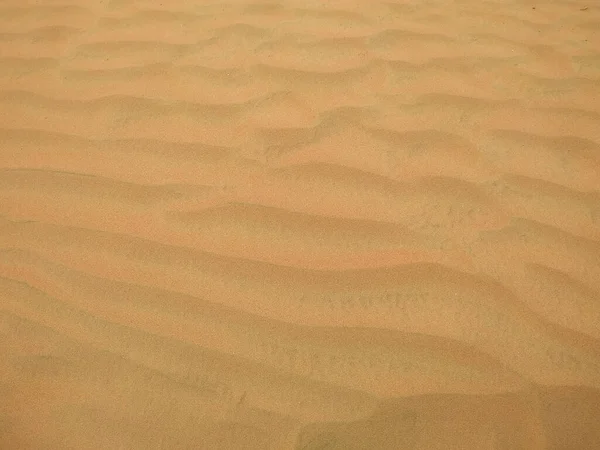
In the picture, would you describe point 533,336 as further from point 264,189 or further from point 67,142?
point 67,142

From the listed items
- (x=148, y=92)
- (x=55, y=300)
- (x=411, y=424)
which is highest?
(x=148, y=92)

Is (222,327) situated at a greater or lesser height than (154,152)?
lesser

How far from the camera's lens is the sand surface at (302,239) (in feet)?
3.76

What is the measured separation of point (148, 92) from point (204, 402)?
1309mm

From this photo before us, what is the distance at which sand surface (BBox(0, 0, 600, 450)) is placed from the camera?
3.76 feet

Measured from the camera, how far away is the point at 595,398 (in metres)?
1.14

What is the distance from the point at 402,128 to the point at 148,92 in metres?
1.03

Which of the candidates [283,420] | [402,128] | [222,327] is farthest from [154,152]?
[283,420]

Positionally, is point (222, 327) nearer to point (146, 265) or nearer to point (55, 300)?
point (146, 265)

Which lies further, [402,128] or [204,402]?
[402,128]

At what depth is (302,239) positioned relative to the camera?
1429mm

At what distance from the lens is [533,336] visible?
124 cm

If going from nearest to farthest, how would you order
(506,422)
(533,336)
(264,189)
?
(506,422) → (533,336) → (264,189)

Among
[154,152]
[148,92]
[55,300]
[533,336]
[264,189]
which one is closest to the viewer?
[533,336]
